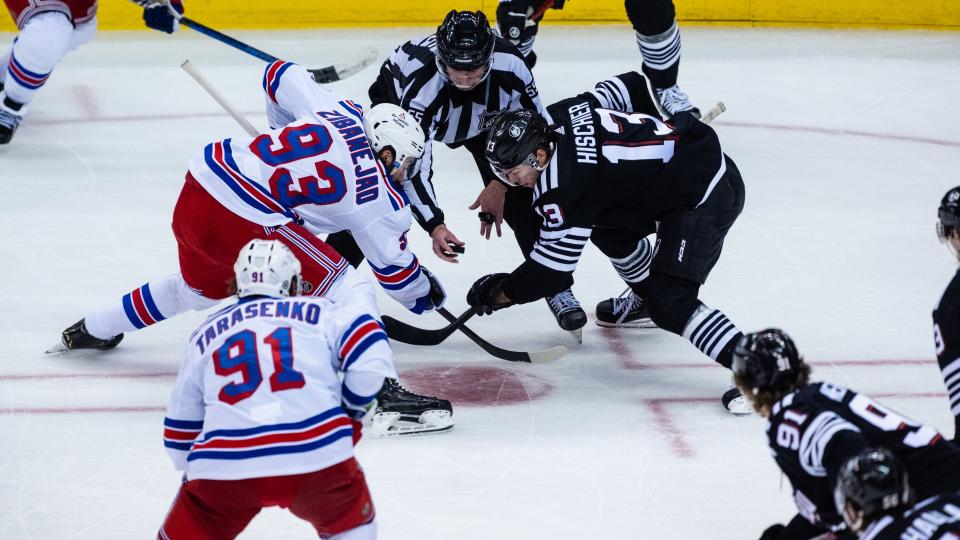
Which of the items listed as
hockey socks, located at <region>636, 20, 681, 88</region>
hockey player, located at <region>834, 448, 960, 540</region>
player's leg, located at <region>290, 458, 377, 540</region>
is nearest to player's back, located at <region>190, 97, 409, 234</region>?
player's leg, located at <region>290, 458, 377, 540</region>

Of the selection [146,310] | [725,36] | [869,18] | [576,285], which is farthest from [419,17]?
[146,310]

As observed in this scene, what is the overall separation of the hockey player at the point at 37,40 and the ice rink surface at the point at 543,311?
23 cm

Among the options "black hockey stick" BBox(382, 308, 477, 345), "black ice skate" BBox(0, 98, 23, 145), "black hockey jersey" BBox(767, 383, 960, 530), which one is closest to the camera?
"black hockey jersey" BBox(767, 383, 960, 530)

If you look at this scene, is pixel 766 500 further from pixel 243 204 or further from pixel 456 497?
pixel 243 204

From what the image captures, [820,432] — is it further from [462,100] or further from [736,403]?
[462,100]

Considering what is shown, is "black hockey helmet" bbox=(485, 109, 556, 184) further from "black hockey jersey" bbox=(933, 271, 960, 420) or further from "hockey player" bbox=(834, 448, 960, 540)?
"hockey player" bbox=(834, 448, 960, 540)

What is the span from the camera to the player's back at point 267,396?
2.41m

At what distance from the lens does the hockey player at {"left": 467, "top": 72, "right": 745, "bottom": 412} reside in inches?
141

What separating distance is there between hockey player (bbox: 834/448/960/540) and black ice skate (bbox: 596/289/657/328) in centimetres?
219

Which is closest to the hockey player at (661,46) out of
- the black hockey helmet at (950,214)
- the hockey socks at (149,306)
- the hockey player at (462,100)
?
the hockey player at (462,100)

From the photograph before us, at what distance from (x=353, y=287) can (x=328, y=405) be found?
3.77ft

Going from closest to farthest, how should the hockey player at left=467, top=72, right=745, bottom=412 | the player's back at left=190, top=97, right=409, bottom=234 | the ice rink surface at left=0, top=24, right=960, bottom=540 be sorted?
the ice rink surface at left=0, top=24, right=960, bottom=540, the player's back at left=190, top=97, right=409, bottom=234, the hockey player at left=467, top=72, right=745, bottom=412

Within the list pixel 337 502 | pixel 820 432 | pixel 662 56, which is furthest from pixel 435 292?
pixel 662 56

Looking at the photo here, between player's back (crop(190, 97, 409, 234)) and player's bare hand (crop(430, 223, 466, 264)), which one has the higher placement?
player's back (crop(190, 97, 409, 234))
